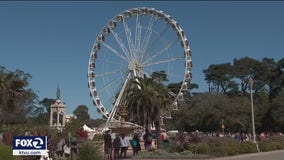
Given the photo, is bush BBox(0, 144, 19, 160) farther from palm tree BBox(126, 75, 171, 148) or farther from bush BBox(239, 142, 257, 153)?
palm tree BBox(126, 75, 171, 148)

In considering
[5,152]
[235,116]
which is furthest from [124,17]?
[5,152]

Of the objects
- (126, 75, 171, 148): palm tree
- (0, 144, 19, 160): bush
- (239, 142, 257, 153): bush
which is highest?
(126, 75, 171, 148): palm tree

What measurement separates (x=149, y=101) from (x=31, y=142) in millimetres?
32889

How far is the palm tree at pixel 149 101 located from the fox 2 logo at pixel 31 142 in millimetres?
32419

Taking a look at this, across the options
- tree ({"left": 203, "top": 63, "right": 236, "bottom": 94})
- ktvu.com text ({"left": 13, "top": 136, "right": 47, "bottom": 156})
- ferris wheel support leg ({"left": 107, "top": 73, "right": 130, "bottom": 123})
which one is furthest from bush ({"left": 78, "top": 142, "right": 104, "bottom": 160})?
tree ({"left": 203, "top": 63, "right": 236, "bottom": 94})

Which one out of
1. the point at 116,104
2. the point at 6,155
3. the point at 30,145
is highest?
the point at 116,104

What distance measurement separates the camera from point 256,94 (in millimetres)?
120375

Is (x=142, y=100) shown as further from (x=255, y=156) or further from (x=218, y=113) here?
(x=218, y=113)

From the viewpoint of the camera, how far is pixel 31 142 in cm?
1406

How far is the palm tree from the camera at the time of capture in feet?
153

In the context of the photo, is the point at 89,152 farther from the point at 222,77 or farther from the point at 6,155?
the point at 222,77

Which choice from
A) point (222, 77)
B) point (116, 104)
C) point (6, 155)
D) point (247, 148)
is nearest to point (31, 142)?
point (6, 155)

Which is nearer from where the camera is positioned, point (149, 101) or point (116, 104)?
point (149, 101)

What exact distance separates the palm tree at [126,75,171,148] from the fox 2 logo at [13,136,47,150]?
106 ft
